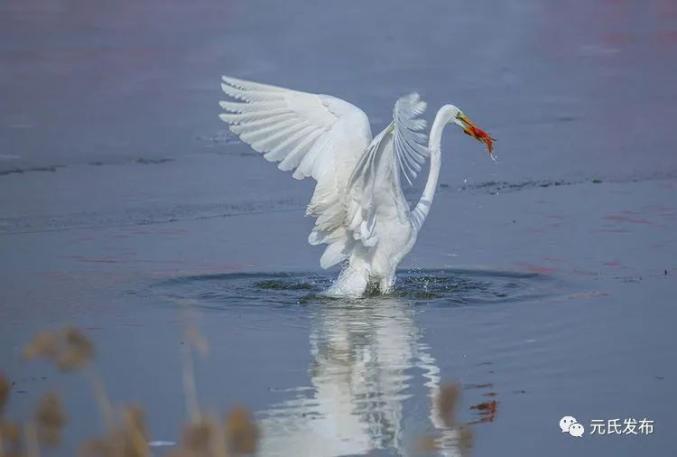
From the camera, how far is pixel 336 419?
656 centimetres

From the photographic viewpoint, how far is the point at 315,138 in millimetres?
9680

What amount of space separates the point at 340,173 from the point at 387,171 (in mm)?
585

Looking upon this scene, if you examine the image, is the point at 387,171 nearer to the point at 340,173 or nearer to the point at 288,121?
the point at 340,173

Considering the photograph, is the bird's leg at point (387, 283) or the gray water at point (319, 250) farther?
the bird's leg at point (387, 283)

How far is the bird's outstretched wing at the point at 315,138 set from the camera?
9406 mm

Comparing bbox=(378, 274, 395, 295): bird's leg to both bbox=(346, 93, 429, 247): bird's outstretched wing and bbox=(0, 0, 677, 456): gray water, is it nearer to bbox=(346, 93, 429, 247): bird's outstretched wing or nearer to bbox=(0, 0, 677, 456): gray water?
bbox=(0, 0, 677, 456): gray water

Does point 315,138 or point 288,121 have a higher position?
point 288,121

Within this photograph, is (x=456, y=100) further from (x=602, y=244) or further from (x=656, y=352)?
(x=656, y=352)

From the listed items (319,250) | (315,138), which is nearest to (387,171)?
(315,138)

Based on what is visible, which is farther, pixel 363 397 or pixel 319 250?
pixel 319 250

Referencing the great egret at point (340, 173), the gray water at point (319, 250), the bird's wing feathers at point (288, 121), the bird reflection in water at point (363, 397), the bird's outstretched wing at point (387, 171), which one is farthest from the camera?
the bird's wing feathers at point (288, 121)

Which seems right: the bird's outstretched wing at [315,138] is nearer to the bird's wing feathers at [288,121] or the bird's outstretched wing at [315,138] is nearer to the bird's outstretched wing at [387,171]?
the bird's wing feathers at [288,121]

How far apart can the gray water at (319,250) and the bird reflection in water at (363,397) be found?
0.08 feet

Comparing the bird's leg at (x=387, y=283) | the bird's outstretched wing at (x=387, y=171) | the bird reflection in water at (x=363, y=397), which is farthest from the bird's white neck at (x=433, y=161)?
the bird reflection in water at (x=363, y=397)
